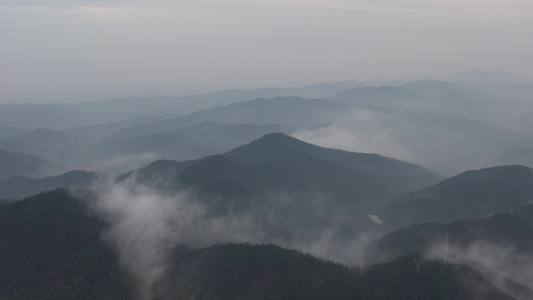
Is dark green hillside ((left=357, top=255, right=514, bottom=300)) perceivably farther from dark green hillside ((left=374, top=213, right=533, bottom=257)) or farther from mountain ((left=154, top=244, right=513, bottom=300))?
dark green hillside ((left=374, top=213, right=533, bottom=257))

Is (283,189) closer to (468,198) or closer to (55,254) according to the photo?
(468,198)

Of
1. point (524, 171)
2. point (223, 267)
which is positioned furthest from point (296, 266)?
point (524, 171)

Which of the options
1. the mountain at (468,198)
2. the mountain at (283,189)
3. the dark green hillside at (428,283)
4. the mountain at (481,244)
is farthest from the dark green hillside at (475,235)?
the mountain at (283,189)

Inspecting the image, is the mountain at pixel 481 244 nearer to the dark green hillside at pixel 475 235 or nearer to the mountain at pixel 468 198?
the dark green hillside at pixel 475 235

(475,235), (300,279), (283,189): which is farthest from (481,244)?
(283,189)

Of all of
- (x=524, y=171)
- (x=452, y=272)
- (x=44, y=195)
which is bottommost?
(x=524, y=171)

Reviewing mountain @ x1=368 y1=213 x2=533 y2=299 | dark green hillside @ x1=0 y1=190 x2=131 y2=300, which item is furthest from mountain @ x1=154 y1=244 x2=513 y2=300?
mountain @ x1=368 y1=213 x2=533 y2=299

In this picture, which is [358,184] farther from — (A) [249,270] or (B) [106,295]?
(B) [106,295]
